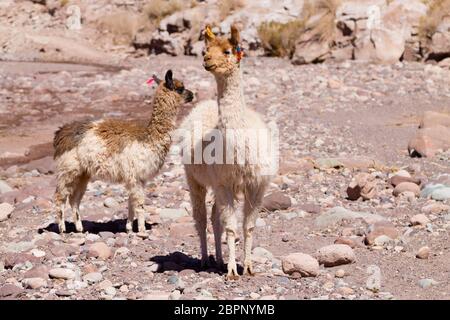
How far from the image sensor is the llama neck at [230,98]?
6.59 m

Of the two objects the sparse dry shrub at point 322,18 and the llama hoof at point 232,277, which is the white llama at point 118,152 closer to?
the llama hoof at point 232,277

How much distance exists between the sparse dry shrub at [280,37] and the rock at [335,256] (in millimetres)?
20580

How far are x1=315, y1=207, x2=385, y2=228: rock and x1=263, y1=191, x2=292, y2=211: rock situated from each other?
0.67 meters

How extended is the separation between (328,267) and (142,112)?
40.8 ft

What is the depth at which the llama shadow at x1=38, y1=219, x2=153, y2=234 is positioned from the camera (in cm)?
940

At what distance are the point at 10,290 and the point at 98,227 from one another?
9.66 feet

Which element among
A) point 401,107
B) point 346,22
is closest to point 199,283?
point 401,107

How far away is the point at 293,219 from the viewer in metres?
9.38

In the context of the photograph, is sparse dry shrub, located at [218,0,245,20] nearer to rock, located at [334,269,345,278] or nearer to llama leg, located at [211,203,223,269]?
llama leg, located at [211,203,223,269]

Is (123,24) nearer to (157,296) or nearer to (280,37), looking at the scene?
(280,37)

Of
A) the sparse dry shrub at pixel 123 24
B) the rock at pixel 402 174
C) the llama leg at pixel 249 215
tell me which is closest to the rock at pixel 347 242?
the llama leg at pixel 249 215

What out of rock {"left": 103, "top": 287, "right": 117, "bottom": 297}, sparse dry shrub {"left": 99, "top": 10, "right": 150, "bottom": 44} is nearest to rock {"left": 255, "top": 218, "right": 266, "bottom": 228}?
rock {"left": 103, "top": 287, "right": 117, "bottom": 297}

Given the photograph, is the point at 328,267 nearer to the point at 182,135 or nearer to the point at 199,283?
→ the point at 199,283

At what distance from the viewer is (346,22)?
26000 mm
